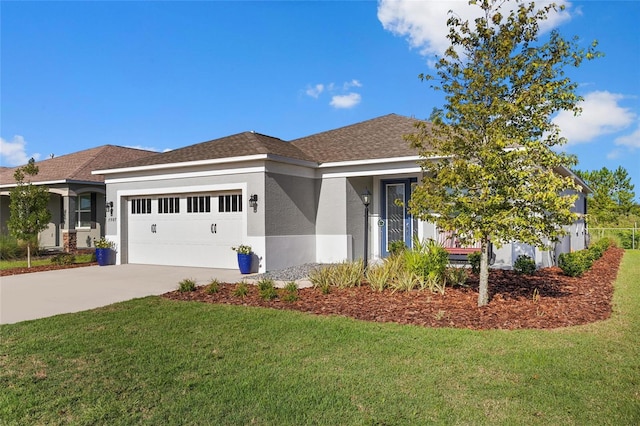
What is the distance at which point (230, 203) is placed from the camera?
42.5 ft

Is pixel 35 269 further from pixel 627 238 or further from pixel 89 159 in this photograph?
pixel 627 238

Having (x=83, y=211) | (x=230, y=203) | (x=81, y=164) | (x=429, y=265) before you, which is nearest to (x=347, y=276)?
(x=429, y=265)

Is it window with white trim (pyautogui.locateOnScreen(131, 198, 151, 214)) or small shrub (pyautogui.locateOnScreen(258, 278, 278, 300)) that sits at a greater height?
window with white trim (pyautogui.locateOnScreen(131, 198, 151, 214))

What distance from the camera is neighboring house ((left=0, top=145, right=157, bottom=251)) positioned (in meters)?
18.5

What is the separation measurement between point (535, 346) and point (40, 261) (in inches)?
641

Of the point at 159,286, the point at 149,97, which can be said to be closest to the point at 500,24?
the point at 159,286

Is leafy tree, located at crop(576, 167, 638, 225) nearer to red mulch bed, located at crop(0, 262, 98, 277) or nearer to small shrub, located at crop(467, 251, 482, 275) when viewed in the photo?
small shrub, located at crop(467, 251, 482, 275)

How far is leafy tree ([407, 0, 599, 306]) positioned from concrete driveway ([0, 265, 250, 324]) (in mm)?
5921

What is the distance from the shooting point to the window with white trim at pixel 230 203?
12.8 meters

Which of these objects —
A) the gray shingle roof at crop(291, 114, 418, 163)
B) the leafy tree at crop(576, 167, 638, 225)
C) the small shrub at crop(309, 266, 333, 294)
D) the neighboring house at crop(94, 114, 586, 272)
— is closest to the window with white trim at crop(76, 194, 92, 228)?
the neighboring house at crop(94, 114, 586, 272)

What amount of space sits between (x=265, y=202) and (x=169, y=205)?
389cm

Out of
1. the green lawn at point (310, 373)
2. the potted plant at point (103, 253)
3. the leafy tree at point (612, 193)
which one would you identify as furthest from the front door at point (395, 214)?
the leafy tree at point (612, 193)

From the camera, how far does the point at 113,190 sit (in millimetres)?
15047

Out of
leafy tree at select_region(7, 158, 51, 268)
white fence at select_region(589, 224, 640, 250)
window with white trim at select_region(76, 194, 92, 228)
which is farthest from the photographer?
white fence at select_region(589, 224, 640, 250)
